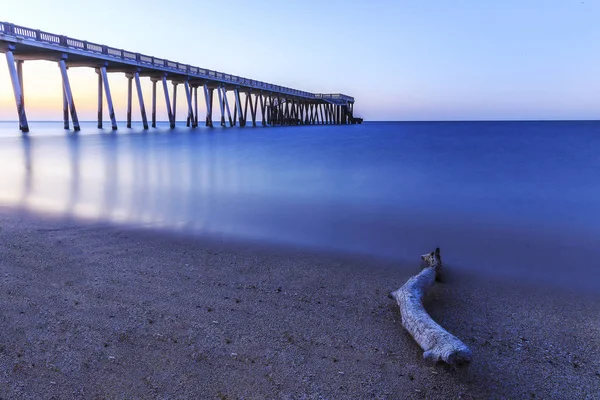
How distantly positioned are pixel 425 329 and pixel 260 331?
1.07 m

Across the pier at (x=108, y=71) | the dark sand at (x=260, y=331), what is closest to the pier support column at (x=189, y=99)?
the pier at (x=108, y=71)

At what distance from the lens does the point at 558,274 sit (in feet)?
13.9

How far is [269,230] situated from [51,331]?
3.25 metres

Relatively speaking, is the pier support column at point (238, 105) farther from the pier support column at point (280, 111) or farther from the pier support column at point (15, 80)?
the pier support column at point (15, 80)

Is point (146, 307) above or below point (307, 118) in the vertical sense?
below

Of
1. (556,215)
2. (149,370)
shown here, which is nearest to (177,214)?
(149,370)

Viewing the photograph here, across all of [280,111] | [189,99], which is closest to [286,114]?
[280,111]

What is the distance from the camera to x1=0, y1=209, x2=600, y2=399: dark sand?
223 centimetres

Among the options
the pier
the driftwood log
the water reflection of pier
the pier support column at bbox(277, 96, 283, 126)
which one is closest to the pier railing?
the pier

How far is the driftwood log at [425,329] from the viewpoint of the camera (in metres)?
2.28

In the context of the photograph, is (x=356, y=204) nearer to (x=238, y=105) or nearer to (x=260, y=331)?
(x=260, y=331)

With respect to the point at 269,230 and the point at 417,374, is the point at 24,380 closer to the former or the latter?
the point at 417,374

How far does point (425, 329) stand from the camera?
2.56 metres

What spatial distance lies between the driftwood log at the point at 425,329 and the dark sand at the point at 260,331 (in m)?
0.08
